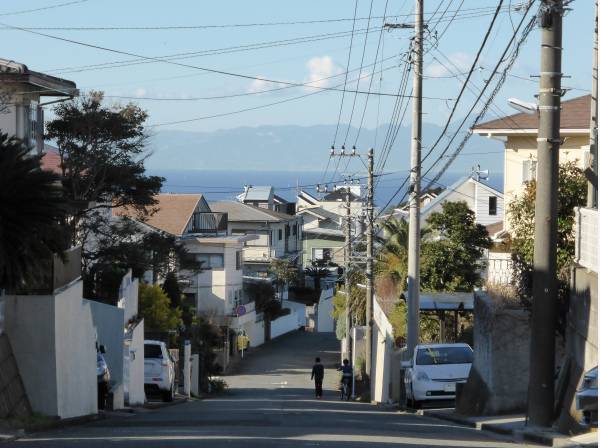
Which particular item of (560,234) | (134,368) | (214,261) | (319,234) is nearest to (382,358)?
(134,368)

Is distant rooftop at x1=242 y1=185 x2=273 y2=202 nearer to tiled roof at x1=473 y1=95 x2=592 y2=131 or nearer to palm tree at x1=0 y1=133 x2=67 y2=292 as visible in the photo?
tiled roof at x1=473 y1=95 x2=592 y2=131

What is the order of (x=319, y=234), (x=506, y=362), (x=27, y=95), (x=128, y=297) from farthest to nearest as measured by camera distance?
1. (x=319, y=234)
2. (x=128, y=297)
3. (x=27, y=95)
4. (x=506, y=362)

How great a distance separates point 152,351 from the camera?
34.9 metres

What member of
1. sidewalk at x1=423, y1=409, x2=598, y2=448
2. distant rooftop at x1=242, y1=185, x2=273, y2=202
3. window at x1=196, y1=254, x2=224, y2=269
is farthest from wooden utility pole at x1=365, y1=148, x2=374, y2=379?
distant rooftop at x1=242, y1=185, x2=273, y2=202

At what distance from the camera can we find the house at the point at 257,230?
8475 centimetres

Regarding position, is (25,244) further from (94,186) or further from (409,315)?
(94,186)

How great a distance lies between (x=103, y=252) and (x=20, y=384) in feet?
62.2

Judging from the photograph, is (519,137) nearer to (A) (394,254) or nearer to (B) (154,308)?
(A) (394,254)

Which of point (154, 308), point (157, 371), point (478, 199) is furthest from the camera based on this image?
point (478, 199)

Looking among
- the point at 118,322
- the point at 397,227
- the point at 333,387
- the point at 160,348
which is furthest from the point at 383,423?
the point at 333,387

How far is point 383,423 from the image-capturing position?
20.1 m

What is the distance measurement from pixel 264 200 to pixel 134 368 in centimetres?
6837

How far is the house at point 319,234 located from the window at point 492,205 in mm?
33440

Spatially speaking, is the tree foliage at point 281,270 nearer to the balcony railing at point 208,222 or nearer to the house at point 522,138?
the balcony railing at point 208,222
